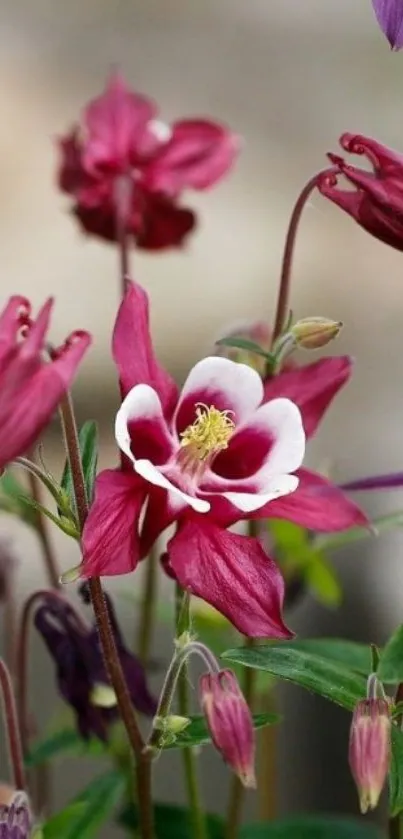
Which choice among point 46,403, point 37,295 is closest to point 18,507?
point 46,403

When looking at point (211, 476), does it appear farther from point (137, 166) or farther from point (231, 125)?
point (231, 125)

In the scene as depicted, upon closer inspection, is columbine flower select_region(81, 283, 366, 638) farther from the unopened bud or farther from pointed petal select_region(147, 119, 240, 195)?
pointed petal select_region(147, 119, 240, 195)

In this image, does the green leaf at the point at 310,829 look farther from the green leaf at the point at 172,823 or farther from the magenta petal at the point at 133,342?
the magenta petal at the point at 133,342

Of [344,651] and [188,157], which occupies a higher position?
[188,157]

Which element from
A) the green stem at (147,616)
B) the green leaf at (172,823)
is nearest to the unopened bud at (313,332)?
the green stem at (147,616)

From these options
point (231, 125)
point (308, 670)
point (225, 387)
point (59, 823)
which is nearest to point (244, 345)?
point (225, 387)
